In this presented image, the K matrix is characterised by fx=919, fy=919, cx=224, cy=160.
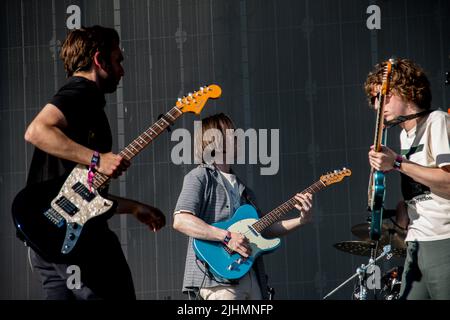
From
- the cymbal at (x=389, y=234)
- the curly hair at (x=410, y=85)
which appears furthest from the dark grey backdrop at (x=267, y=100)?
the curly hair at (x=410, y=85)

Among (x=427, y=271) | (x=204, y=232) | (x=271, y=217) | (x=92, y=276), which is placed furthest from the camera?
(x=271, y=217)

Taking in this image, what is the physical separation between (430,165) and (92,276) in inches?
63.8

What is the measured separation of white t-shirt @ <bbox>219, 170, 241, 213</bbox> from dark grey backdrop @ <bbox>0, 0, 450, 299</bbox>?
2113 millimetres

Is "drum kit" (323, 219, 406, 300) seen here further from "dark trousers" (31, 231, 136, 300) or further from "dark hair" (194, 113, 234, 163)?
"dark trousers" (31, 231, 136, 300)

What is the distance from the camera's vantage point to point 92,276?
3.95 m

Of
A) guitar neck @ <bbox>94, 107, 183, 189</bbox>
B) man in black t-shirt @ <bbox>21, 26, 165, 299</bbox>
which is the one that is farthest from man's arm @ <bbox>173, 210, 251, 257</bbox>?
man in black t-shirt @ <bbox>21, 26, 165, 299</bbox>

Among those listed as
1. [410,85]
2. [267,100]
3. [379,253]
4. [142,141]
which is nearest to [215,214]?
[142,141]

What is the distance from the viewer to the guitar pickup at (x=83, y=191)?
13.4ft

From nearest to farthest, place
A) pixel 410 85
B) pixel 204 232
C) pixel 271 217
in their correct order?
pixel 410 85
pixel 204 232
pixel 271 217

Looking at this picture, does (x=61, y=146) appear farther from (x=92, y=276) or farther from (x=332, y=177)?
(x=332, y=177)

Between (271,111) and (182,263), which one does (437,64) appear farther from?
(182,263)

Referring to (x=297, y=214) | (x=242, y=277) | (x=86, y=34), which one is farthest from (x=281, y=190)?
(x=86, y=34)

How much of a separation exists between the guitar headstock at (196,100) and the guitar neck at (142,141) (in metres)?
0.17

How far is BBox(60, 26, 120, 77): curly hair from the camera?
4363 millimetres
